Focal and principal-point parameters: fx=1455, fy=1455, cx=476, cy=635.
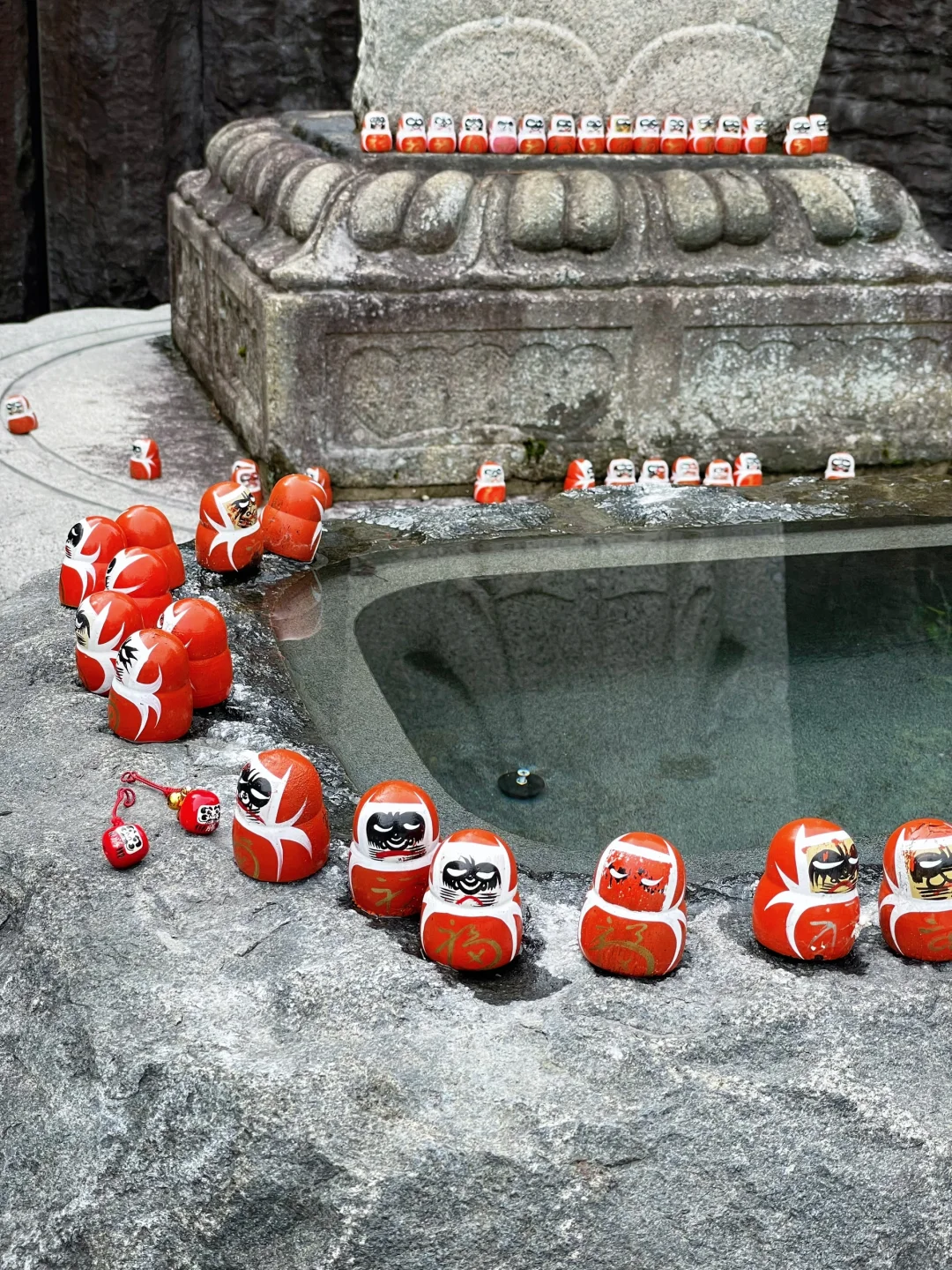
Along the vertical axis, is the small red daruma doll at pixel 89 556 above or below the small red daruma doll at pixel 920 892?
below

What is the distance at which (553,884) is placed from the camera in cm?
197

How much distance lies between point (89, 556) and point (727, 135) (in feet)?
9.60

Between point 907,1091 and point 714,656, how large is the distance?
3.67 feet

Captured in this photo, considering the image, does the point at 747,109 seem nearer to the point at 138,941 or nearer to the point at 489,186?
the point at 489,186

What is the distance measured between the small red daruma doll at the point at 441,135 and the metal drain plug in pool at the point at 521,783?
2806 millimetres

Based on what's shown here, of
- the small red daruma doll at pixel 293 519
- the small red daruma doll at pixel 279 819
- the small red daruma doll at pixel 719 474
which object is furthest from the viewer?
the small red daruma doll at pixel 719 474

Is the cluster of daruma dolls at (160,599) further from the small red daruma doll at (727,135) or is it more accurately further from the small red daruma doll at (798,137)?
the small red daruma doll at (798,137)

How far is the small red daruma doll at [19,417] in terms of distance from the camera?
487 cm

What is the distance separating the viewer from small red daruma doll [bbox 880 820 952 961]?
70.6 inches

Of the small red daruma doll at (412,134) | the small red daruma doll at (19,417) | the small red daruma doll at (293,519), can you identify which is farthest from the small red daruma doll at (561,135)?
the small red daruma doll at (293,519)

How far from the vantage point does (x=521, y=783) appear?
2.23 meters

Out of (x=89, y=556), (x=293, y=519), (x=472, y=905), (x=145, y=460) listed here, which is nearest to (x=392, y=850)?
(x=472, y=905)

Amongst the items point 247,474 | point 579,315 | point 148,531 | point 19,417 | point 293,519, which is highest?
point 148,531

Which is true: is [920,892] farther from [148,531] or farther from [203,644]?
[148,531]
